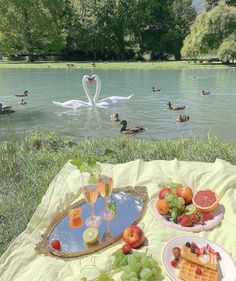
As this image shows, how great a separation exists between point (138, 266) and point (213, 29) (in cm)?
3727

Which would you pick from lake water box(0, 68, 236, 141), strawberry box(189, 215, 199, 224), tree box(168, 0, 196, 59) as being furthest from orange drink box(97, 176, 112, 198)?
tree box(168, 0, 196, 59)

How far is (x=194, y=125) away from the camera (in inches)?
516

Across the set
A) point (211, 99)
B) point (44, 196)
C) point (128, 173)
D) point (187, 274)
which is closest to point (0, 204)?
point (44, 196)

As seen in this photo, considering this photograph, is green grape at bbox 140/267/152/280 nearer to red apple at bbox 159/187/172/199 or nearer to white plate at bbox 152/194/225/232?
white plate at bbox 152/194/225/232

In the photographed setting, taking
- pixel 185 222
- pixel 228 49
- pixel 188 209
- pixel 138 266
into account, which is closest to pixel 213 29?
pixel 228 49

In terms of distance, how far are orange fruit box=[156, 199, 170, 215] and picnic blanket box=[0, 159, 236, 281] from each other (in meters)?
0.11

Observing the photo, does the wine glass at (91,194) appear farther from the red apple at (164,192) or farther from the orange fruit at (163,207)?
the red apple at (164,192)

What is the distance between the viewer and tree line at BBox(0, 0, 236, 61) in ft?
150

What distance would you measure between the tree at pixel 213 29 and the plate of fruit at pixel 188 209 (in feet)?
117

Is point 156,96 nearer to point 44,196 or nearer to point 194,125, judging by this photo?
point 194,125

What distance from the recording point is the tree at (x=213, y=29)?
37.0 metres

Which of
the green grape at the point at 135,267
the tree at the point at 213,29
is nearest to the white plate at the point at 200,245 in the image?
the green grape at the point at 135,267

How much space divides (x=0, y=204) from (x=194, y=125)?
31.0ft

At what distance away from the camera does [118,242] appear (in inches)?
141
